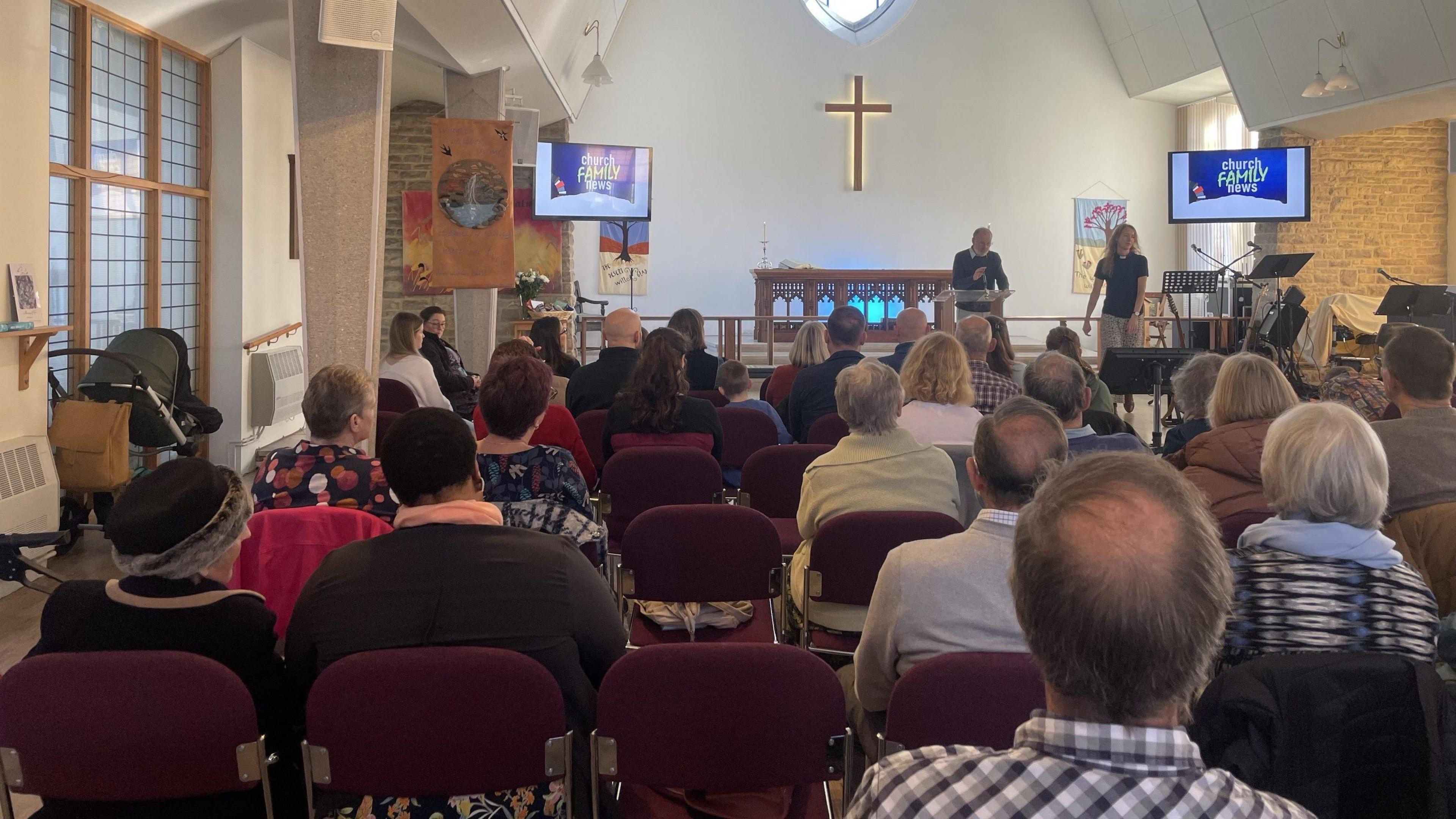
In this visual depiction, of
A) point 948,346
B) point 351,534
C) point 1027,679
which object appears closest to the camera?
point 1027,679

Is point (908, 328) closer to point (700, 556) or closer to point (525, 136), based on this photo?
point (700, 556)

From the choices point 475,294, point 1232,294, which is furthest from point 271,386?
point 1232,294

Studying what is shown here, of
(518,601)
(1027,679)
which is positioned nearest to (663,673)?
(518,601)

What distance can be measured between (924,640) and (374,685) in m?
0.95

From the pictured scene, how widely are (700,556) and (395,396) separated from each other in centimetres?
290

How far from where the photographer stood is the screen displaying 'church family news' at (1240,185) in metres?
10.9

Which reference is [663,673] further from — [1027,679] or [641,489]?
[641,489]

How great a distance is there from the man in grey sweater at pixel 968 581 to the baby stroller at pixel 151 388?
14.5 feet

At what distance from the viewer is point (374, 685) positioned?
1774 mm

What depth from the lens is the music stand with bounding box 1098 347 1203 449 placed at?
7156 millimetres

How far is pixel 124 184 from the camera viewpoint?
20.9ft

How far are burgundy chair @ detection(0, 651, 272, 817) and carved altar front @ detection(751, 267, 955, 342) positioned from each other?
10.6 m

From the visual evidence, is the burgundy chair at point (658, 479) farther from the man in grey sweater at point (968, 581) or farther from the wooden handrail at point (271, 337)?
the wooden handrail at point (271, 337)

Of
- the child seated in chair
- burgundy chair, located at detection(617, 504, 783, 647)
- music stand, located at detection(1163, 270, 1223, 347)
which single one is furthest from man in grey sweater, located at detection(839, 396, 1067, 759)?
music stand, located at detection(1163, 270, 1223, 347)
